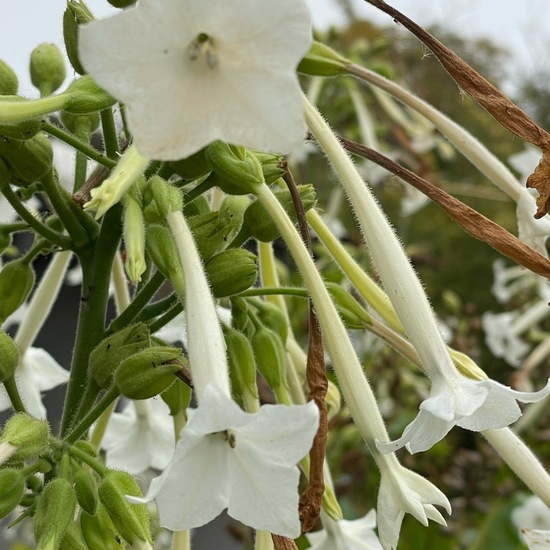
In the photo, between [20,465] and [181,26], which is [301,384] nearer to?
[20,465]

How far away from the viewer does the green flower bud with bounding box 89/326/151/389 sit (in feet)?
2.40

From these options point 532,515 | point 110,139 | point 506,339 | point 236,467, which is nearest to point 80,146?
point 110,139

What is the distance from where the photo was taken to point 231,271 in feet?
2.35

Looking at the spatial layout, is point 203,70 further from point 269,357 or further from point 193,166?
point 269,357

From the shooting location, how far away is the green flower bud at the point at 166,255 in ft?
2.20

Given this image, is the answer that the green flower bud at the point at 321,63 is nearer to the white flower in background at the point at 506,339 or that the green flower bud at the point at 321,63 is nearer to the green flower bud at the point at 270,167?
the green flower bud at the point at 270,167

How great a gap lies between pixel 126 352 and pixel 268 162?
206mm

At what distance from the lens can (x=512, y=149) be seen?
759 cm

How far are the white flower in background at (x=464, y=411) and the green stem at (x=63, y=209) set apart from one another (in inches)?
14.6

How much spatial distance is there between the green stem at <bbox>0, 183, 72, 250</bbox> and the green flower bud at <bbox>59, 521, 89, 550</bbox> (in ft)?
0.89

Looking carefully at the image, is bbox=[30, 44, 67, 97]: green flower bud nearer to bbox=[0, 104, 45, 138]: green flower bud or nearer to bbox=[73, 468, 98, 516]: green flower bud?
bbox=[0, 104, 45, 138]: green flower bud

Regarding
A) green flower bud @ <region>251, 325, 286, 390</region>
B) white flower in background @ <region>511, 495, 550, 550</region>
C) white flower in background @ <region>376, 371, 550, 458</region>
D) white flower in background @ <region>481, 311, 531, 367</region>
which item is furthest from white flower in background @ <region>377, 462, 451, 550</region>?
white flower in background @ <region>481, 311, 531, 367</region>

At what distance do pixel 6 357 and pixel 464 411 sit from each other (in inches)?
15.8

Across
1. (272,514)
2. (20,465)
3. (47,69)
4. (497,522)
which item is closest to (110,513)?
(20,465)
